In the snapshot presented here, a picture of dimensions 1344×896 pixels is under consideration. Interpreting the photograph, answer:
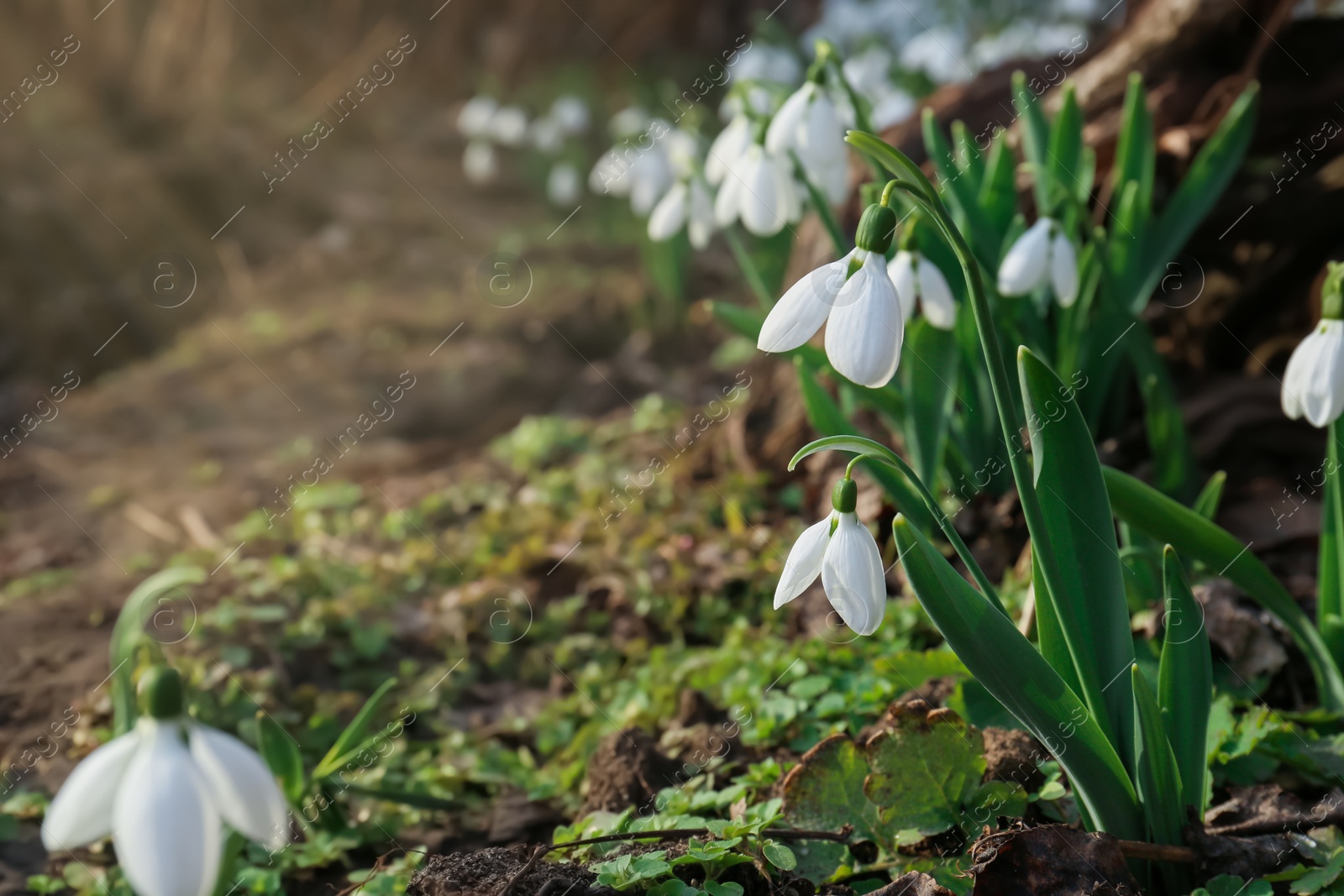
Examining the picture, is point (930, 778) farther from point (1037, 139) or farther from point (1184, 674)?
point (1037, 139)

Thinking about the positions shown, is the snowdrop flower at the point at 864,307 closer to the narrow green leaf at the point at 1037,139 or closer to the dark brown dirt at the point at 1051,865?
the dark brown dirt at the point at 1051,865

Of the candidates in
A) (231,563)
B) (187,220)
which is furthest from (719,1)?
(231,563)

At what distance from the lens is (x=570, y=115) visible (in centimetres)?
509

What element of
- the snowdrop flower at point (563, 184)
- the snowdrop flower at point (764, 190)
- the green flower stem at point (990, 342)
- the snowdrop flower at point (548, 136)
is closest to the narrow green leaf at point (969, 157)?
the snowdrop flower at point (764, 190)

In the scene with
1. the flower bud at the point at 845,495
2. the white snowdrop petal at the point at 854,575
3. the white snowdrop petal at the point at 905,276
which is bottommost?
the white snowdrop petal at the point at 854,575

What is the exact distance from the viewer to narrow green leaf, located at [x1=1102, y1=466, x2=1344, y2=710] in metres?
1.34

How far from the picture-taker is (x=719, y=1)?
6.97 m

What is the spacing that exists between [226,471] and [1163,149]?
127 inches

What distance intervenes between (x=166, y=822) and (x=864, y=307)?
82cm

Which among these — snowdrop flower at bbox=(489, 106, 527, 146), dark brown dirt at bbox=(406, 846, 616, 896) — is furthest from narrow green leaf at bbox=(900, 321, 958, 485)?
snowdrop flower at bbox=(489, 106, 527, 146)

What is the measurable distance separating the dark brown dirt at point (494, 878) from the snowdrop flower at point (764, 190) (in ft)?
3.99

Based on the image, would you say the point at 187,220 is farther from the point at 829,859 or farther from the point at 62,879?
the point at 829,859

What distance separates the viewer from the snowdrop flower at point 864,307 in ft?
3.43

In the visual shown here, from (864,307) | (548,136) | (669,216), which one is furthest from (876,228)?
(548,136)
